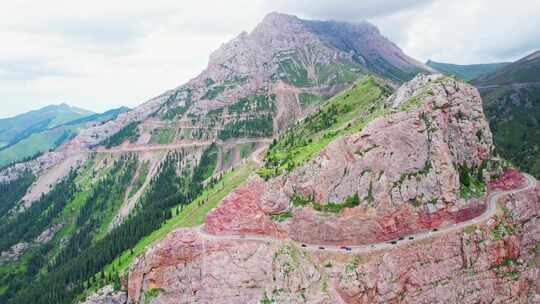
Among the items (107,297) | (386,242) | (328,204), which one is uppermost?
(328,204)

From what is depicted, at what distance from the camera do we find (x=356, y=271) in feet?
308

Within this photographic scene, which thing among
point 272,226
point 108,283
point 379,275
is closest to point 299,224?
point 272,226

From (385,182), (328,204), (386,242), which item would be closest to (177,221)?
(328,204)

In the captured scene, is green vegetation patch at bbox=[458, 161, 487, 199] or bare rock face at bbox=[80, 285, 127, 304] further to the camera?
bare rock face at bbox=[80, 285, 127, 304]

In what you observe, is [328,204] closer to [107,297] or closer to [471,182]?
[471,182]

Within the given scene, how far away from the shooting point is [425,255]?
9631cm

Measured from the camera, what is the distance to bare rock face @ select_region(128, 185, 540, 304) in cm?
9419

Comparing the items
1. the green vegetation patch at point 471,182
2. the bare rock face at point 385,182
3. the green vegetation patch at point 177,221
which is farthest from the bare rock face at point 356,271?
the green vegetation patch at point 177,221

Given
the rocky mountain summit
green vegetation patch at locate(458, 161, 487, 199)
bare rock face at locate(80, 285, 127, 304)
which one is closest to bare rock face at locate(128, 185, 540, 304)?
the rocky mountain summit

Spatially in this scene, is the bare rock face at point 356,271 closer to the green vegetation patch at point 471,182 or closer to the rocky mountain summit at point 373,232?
the rocky mountain summit at point 373,232

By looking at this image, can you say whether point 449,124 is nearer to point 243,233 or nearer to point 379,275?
point 379,275

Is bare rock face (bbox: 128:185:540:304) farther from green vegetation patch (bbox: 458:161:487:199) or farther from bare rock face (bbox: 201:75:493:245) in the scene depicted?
green vegetation patch (bbox: 458:161:487:199)

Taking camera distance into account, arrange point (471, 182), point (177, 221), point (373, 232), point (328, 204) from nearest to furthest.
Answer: point (373, 232) < point (328, 204) < point (471, 182) < point (177, 221)

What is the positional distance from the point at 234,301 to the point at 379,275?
35832mm
